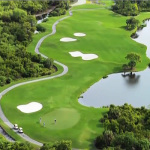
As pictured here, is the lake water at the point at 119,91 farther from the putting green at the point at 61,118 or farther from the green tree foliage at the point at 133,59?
A: the putting green at the point at 61,118

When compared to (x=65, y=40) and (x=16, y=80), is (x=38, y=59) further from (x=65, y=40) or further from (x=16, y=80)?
(x=65, y=40)

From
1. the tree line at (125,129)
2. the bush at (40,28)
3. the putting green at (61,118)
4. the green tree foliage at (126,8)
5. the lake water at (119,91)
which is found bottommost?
the lake water at (119,91)

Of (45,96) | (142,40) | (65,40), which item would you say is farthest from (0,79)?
(142,40)

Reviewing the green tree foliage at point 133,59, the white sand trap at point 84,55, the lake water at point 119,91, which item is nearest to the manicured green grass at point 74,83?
the white sand trap at point 84,55

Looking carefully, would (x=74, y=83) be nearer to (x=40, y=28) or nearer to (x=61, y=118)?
(x=61, y=118)

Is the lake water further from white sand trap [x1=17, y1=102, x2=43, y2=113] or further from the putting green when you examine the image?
white sand trap [x1=17, y1=102, x2=43, y2=113]

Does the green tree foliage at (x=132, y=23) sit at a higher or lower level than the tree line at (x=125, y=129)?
higher

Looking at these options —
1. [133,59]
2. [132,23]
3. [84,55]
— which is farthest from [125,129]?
[132,23]
